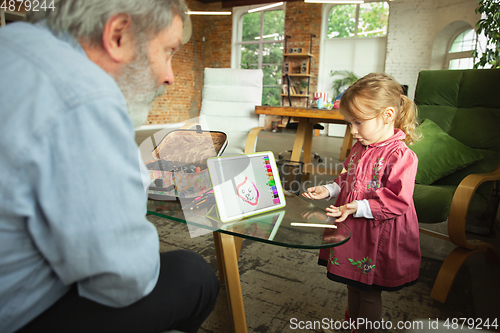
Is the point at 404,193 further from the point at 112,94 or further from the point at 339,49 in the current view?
the point at 339,49

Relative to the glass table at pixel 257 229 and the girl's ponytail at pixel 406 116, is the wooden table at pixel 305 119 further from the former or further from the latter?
the glass table at pixel 257 229

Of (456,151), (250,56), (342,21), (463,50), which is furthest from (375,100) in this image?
(250,56)

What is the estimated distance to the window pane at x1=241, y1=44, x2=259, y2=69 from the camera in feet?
31.7

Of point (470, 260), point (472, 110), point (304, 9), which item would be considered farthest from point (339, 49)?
point (470, 260)

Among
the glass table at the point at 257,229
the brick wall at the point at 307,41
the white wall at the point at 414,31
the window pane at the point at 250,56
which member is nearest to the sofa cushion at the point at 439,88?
the glass table at the point at 257,229

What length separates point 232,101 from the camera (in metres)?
3.35

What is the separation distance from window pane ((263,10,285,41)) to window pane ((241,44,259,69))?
1.41 feet

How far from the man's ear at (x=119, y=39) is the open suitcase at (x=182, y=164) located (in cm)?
65

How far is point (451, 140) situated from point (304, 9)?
25.1 feet

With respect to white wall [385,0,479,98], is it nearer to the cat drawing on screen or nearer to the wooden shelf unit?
the wooden shelf unit

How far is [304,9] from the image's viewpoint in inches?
336

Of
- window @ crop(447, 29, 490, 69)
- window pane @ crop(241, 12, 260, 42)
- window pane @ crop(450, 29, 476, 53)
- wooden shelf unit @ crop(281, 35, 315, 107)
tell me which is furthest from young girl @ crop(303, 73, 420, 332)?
window pane @ crop(241, 12, 260, 42)

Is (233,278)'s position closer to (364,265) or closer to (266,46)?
(364,265)

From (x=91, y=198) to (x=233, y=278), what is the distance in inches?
29.1
